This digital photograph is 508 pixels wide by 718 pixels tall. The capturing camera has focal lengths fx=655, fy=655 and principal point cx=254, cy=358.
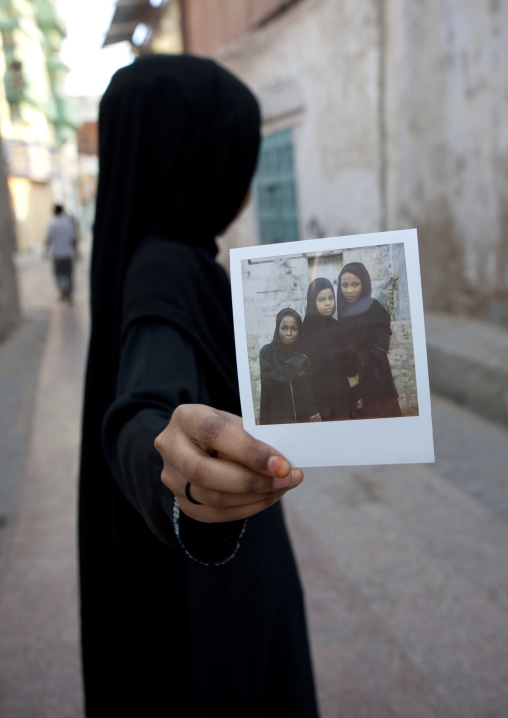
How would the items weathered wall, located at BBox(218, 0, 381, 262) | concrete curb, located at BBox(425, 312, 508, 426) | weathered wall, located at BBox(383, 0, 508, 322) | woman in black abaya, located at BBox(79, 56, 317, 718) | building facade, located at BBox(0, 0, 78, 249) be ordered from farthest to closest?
1. building facade, located at BBox(0, 0, 78, 249)
2. weathered wall, located at BBox(218, 0, 381, 262)
3. weathered wall, located at BBox(383, 0, 508, 322)
4. concrete curb, located at BBox(425, 312, 508, 426)
5. woman in black abaya, located at BBox(79, 56, 317, 718)

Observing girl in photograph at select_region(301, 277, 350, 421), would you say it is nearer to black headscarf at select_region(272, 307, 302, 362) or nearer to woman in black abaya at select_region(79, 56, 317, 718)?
black headscarf at select_region(272, 307, 302, 362)

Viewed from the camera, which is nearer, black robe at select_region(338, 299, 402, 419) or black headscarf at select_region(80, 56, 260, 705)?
black robe at select_region(338, 299, 402, 419)

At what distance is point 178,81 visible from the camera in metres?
1.17

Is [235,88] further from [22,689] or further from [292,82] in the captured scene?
[292,82]

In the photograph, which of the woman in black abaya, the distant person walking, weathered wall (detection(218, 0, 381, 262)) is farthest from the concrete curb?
the distant person walking

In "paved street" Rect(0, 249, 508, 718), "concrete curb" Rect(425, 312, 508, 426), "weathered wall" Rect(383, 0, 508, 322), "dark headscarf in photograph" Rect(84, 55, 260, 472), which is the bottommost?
"paved street" Rect(0, 249, 508, 718)

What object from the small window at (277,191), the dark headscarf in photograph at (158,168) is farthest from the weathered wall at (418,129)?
the dark headscarf in photograph at (158,168)

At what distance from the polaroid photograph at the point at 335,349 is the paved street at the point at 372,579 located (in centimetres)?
153

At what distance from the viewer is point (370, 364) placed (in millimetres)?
654

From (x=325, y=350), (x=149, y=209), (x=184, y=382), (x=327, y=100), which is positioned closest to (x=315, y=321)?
(x=325, y=350)

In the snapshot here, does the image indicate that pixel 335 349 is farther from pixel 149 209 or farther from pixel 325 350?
pixel 149 209

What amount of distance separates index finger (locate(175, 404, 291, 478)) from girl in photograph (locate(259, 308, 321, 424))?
30 millimetres

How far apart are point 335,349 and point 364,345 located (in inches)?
1.1

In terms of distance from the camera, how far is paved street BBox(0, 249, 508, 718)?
197 cm
